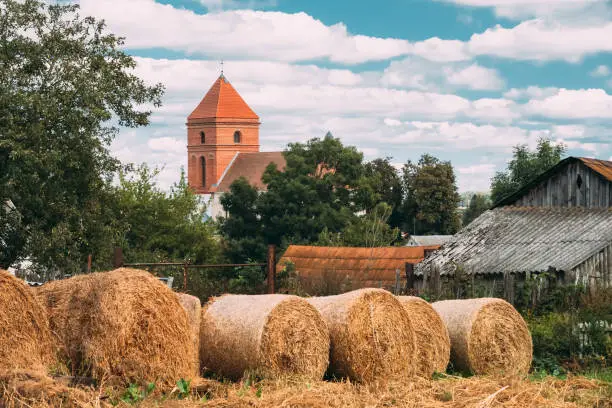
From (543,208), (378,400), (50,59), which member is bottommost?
(378,400)

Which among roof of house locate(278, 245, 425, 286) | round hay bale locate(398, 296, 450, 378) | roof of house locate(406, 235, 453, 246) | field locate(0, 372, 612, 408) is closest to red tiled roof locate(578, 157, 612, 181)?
roof of house locate(278, 245, 425, 286)

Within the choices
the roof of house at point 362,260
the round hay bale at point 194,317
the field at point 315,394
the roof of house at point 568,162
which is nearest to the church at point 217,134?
the roof of house at point 362,260

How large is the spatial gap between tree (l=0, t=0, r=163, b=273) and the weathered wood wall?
41.9 feet

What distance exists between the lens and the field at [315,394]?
8750 millimetres

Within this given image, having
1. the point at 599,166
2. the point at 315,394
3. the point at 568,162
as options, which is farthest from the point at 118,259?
the point at 599,166

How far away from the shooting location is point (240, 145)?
13750 centimetres

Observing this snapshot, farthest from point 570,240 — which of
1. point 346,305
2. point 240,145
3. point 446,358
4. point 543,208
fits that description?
point 240,145

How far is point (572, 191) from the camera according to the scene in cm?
2584

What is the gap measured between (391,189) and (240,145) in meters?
58.5

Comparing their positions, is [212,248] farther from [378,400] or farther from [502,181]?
[378,400]

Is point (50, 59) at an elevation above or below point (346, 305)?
above

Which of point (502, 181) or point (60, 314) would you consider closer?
point (60, 314)

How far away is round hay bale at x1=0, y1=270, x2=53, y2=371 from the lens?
9750 millimetres

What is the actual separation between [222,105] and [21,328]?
129 metres
